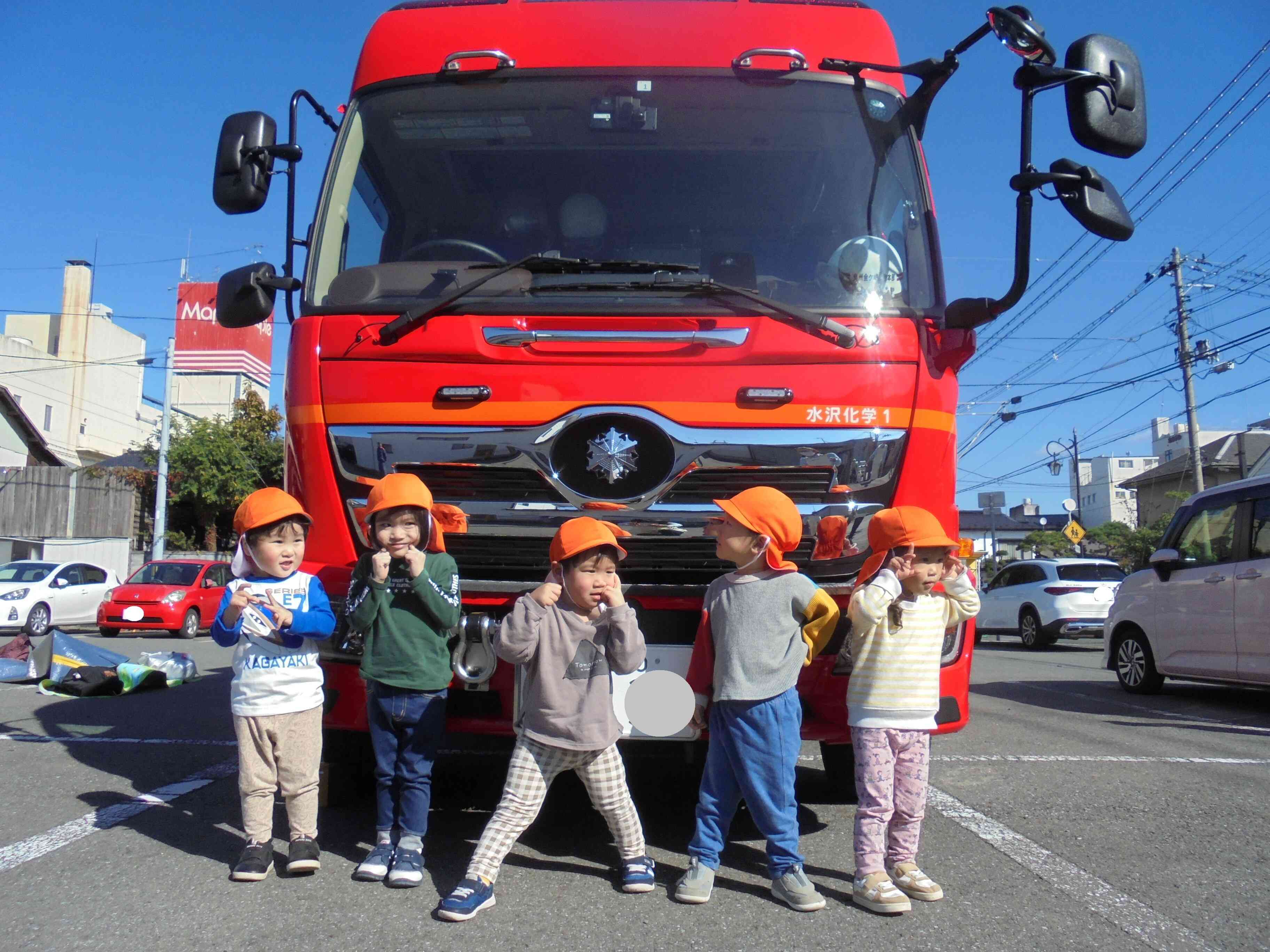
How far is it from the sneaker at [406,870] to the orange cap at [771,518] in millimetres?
1445

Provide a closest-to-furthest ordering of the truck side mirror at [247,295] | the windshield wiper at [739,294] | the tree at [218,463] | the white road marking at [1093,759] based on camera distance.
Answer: the windshield wiper at [739,294] < the truck side mirror at [247,295] < the white road marking at [1093,759] < the tree at [218,463]

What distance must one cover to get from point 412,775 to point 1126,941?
2.15m

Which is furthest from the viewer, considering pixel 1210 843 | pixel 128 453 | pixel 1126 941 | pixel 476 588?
pixel 128 453

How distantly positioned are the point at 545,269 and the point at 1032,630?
16.4m

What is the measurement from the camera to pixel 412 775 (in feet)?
11.6

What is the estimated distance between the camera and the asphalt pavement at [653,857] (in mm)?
2965

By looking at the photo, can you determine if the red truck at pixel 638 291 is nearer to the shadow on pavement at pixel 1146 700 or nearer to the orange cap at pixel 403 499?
the orange cap at pixel 403 499

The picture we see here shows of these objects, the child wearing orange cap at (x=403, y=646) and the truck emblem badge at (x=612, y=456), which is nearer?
the child wearing orange cap at (x=403, y=646)

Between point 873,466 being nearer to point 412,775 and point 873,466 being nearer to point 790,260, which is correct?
point 790,260

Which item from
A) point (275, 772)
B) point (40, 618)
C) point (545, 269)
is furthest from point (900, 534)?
point (40, 618)

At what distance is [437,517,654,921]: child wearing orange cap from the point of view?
3344 mm

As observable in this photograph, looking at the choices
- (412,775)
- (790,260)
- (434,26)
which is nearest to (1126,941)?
(412,775)

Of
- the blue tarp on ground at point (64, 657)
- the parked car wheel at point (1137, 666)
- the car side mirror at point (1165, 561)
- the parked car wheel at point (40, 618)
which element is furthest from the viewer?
the parked car wheel at point (40, 618)

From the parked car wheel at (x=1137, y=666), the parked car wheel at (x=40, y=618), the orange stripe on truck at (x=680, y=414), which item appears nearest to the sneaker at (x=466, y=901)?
the orange stripe on truck at (x=680, y=414)
